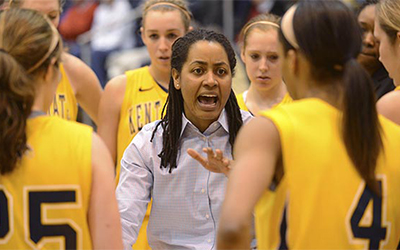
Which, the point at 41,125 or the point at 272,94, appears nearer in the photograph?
the point at 41,125

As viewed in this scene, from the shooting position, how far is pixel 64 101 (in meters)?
5.25

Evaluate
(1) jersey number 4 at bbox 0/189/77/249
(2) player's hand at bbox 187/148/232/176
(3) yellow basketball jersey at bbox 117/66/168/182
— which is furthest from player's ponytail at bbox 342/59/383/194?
(3) yellow basketball jersey at bbox 117/66/168/182

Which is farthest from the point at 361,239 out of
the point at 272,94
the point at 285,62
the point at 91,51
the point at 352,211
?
the point at 91,51

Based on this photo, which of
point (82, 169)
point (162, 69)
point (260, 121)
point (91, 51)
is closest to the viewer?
point (260, 121)

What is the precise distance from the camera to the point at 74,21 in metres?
9.86

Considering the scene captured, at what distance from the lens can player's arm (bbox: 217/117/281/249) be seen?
238cm

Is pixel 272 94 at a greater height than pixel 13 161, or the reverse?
pixel 272 94

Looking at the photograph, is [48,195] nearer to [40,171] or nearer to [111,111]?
[40,171]

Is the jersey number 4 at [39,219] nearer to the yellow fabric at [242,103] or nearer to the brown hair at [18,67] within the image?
the brown hair at [18,67]

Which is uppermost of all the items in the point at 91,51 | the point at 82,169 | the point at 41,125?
the point at 91,51

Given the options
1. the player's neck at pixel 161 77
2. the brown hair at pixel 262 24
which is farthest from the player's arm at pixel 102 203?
the brown hair at pixel 262 24

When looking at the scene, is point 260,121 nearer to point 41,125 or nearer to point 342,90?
point 342,90

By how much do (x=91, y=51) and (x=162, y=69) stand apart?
168 inches

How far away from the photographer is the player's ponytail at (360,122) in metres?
2.56
